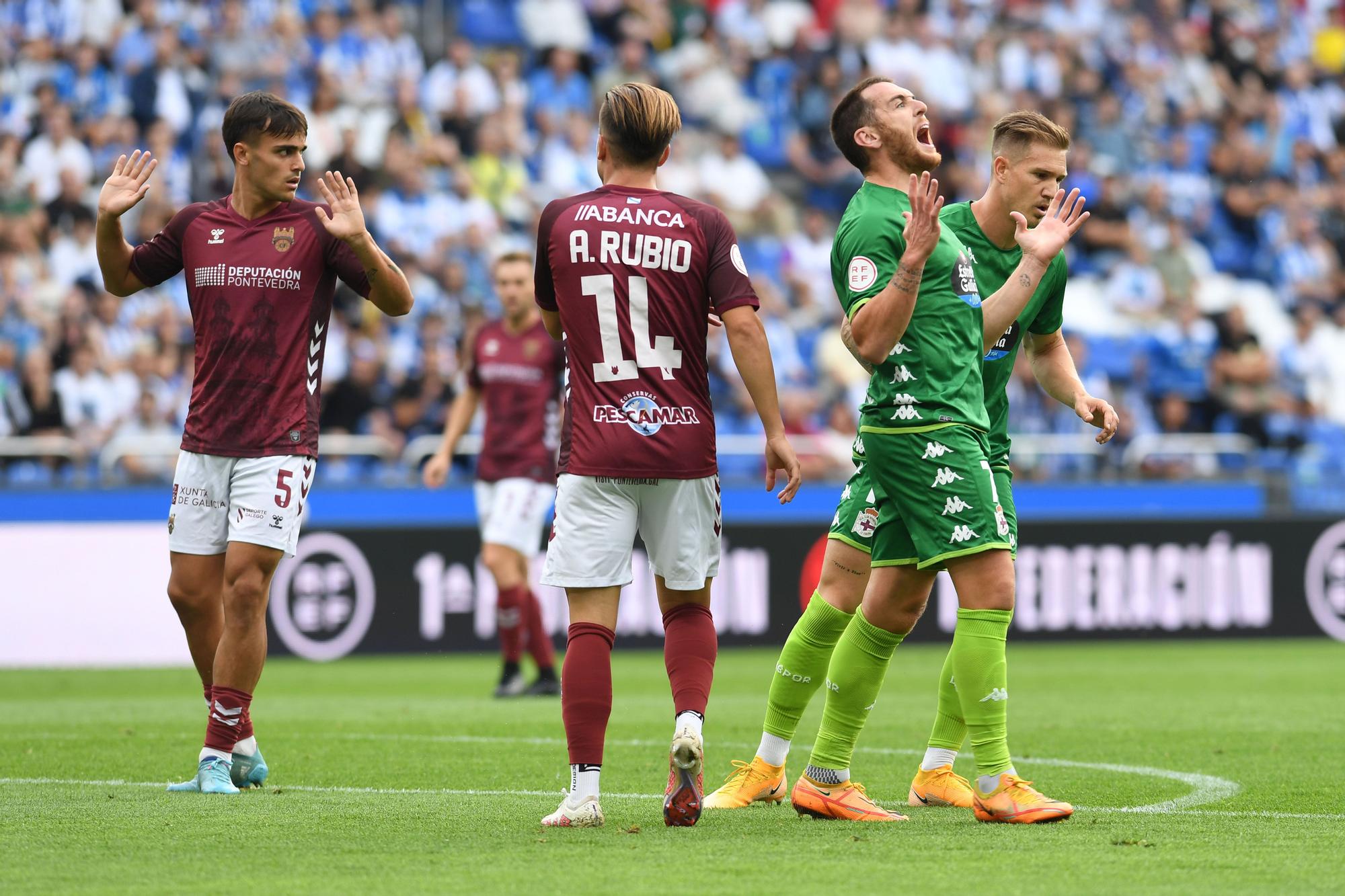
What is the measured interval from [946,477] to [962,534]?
0.18 metres

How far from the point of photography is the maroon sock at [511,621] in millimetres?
11305

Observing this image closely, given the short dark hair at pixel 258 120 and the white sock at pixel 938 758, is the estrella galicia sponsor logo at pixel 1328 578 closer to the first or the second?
the white sock at pixel 938 758

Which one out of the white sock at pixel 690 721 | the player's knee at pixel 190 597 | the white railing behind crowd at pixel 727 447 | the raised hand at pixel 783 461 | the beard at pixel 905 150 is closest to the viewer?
the white sock at pixel 690 721

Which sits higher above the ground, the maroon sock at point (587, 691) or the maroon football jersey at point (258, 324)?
the maroon football jersey at point (258, 324)

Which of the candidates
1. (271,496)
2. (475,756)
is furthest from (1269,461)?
(271,496)

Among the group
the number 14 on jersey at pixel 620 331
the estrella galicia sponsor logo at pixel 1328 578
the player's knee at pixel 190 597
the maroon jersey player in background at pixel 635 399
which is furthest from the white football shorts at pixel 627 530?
the estrella galicia sponsor logo at pixel 1328 578

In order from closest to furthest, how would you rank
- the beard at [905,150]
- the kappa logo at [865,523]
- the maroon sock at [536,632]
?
the beard at [905,150] → the kappa logo at [865,523] → the maroon sock at [536,632]

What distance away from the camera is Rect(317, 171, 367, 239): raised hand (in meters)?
6.27

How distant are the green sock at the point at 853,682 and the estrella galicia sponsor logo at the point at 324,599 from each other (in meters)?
8.81

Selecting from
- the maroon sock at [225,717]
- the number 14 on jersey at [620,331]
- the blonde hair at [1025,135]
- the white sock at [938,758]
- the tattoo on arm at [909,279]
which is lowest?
the white sock at [938,758]

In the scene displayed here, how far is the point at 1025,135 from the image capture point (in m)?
6.12

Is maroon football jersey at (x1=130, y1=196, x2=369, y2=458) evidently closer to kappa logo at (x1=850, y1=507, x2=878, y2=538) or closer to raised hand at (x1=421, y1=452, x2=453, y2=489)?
kappa logo at (x1=850, y1=507, x2=878, y2=538)

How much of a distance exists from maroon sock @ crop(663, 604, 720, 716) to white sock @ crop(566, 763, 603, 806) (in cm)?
32

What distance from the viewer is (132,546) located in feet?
46.8
